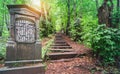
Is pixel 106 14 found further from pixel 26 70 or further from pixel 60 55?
pixel 26 70

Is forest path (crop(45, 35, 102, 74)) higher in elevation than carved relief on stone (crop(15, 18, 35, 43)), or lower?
lower

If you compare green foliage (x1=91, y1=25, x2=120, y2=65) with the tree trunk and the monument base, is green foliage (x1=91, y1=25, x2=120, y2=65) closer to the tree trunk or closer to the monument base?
the tree trunk

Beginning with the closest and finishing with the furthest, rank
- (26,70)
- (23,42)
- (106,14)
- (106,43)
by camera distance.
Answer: (26,70) → (23,42) → (106,43) → (106,14)

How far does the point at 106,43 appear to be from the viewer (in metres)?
6.04

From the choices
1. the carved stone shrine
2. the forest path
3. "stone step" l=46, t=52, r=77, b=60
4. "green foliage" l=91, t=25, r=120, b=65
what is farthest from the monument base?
"green foliage" l=91, t=25, r=120, b=65

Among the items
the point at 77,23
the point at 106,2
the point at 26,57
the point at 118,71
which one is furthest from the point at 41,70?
the point at 77,23

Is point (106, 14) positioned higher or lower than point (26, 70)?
higher

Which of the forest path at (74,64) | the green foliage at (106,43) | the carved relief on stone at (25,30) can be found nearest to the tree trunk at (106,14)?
the green foliage at (106,43)

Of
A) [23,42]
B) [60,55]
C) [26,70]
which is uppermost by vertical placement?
[23,42]

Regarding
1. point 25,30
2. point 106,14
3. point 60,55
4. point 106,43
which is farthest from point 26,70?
point 106,14

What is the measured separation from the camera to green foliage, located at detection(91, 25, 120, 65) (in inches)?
239

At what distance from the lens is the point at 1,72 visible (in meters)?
4.30

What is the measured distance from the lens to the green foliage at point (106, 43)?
6.06 metres

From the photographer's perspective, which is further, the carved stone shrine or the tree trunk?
the tree trunk
